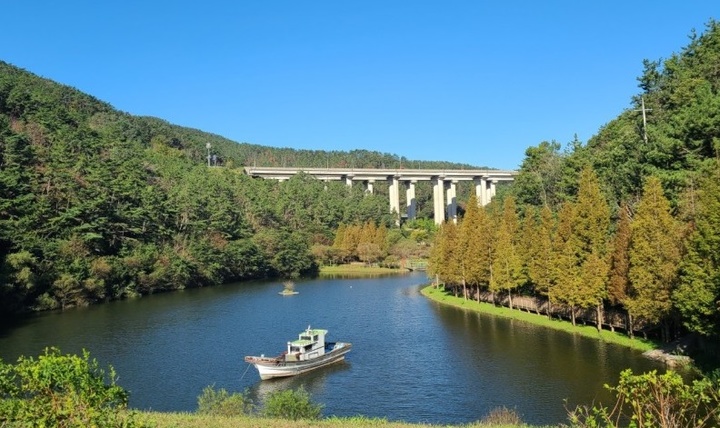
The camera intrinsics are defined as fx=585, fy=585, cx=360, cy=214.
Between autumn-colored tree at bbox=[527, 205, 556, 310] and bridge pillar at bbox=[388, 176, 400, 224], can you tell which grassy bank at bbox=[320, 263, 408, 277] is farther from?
autumn-colored tree at bbox=[527, 205, 556, 310]

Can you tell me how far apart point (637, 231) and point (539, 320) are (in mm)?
11930

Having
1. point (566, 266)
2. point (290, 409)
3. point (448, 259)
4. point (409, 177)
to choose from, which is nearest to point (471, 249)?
point (448, 259)

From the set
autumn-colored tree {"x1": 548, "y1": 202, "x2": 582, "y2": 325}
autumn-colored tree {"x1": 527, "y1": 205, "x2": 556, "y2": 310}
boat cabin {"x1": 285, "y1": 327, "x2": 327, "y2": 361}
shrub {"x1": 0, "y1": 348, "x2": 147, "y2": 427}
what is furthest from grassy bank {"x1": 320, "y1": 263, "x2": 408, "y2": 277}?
shrub {"x1": 0, "y1": 348, "x2": 147, "y2": 427}

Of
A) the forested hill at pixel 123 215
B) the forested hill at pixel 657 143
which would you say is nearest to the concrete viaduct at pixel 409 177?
the forested hill at pixel 123 215

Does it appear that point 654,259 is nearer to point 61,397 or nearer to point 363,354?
point 363,354

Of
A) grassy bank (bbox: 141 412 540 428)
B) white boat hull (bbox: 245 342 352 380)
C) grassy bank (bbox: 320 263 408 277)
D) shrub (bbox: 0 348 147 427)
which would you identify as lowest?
white boat hull (bbox: 245 342 352 380)

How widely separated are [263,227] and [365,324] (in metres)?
55.8

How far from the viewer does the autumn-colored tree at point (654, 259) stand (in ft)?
93.7

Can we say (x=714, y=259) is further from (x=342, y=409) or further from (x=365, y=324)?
(x=365, y=324)

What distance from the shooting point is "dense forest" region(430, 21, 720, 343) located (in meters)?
25.4

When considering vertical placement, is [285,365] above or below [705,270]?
below

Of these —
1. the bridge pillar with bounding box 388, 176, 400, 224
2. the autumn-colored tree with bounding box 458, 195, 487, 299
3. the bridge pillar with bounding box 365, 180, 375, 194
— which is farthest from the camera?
the bridge pillar with bounding box 365, 180, 375, 194

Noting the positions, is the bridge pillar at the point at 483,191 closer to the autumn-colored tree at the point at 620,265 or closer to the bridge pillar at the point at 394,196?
the bridge pillar at the point at 394,196

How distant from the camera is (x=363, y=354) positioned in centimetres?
3341
